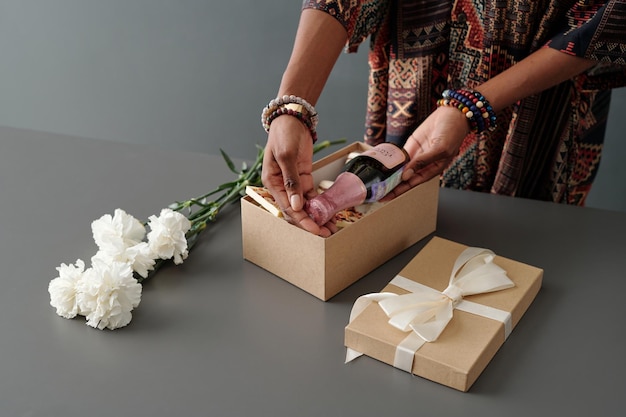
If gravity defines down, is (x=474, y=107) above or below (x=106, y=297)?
above

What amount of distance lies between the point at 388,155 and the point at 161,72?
5.71ft

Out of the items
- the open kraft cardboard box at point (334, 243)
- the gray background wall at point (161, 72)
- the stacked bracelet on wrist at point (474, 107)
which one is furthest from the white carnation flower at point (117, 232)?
the gray background wall at point (161, 72)

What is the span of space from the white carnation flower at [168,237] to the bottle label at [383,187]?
0.27 metres

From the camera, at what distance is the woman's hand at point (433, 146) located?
1.11 metres

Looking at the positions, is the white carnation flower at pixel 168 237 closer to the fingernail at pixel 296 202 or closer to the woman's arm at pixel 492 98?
the fingernail at pixel 296 202

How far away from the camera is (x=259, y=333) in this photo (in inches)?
36.0

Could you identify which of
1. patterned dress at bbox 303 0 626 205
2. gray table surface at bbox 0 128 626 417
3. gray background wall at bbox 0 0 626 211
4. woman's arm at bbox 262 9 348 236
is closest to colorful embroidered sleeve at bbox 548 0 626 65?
patterned dress at bbox 303 0 626 205

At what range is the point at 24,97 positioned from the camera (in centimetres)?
284

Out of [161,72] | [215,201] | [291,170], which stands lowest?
[161,72]

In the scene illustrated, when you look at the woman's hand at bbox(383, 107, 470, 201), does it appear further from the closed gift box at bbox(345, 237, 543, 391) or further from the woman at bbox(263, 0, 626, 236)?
the closed gift box at bbox(345, 237, 543, 391)

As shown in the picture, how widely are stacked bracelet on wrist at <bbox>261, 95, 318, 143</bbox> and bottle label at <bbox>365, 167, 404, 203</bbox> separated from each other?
0.55ft

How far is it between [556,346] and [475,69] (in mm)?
551

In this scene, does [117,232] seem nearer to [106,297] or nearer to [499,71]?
[106,297]

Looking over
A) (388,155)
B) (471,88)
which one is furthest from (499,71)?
(388,155)
